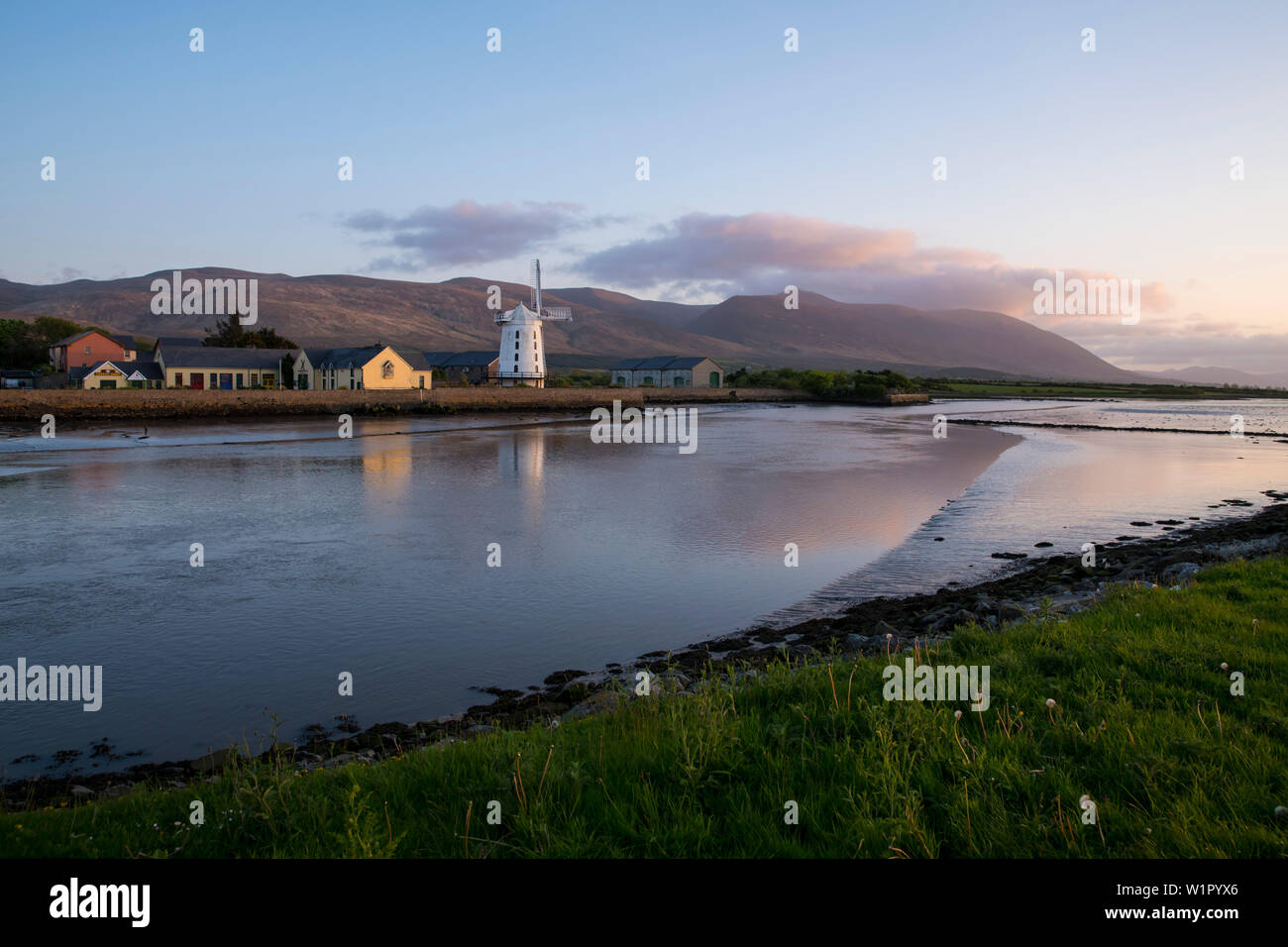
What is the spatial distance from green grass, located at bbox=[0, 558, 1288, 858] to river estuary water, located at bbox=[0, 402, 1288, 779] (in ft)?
12.9

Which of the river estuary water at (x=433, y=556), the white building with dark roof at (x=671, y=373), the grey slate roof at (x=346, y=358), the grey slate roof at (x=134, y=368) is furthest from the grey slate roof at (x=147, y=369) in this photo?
the white building with dark roof at (x=671, y=373)

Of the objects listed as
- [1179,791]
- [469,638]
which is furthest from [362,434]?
[1179,791]

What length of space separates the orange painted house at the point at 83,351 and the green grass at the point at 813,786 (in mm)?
93589

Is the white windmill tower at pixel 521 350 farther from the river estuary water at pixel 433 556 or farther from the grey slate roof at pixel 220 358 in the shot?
the river estuary water at pixel 433 556

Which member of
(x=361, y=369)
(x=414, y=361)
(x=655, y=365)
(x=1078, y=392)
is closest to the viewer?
(x=361, y=369)

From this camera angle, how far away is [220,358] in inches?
3169

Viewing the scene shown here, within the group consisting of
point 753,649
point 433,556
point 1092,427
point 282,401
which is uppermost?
point 282,401

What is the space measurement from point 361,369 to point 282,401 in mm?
10706

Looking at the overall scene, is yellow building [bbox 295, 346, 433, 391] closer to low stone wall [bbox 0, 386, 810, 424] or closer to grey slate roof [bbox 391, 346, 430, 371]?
grey slate roof [bbox 391, 346, 430, 371]

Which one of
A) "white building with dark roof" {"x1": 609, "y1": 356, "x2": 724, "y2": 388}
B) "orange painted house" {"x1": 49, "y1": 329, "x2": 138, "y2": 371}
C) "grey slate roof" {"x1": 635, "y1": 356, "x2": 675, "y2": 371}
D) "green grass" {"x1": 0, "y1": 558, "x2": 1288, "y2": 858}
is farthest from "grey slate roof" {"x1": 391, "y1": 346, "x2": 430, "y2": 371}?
"green grass" {"x1": 0, "y1": 558, "x2": 1288, "y2": 858}

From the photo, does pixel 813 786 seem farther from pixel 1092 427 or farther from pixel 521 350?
pixel 521 350

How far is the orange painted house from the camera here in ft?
267

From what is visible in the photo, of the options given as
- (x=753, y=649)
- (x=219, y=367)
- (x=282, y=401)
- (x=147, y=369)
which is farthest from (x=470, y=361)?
(x=753, y=649)
